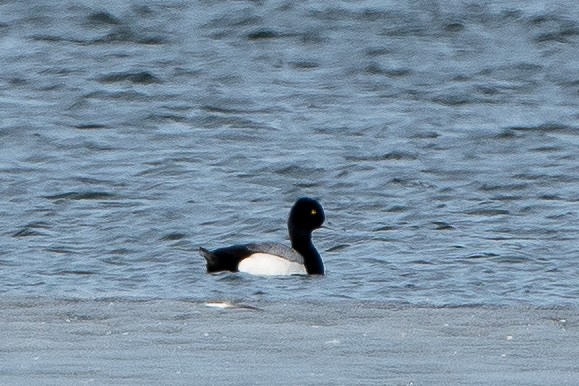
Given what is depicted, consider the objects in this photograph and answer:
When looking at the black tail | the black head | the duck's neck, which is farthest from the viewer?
the black head

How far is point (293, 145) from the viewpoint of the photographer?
1897cm

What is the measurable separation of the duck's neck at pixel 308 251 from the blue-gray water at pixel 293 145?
16cm

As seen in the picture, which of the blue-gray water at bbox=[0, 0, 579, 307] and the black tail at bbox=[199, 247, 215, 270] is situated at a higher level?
the black tail at bbox=[199, 247, 215, 270]

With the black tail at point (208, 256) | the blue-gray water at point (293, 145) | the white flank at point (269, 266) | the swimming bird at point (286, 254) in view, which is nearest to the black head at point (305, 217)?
the swimming bird at point (286, 254)

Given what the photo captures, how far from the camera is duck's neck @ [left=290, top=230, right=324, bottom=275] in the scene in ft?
43.4

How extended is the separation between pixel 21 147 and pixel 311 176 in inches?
138

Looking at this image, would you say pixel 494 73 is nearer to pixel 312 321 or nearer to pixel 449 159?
pixel 449 159

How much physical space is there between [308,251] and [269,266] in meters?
0.61

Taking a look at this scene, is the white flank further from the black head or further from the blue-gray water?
the black head

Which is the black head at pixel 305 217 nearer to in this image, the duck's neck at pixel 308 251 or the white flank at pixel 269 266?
the duck's neck at pixel 308 251

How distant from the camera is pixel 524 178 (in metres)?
17.3

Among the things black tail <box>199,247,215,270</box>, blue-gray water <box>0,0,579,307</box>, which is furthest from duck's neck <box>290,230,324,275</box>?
black tail <box>199,247,215,270</box>

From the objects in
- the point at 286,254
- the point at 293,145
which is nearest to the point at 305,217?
the point at 286,254

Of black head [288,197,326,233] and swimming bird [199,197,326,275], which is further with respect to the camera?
black head [288,197,326,233]
